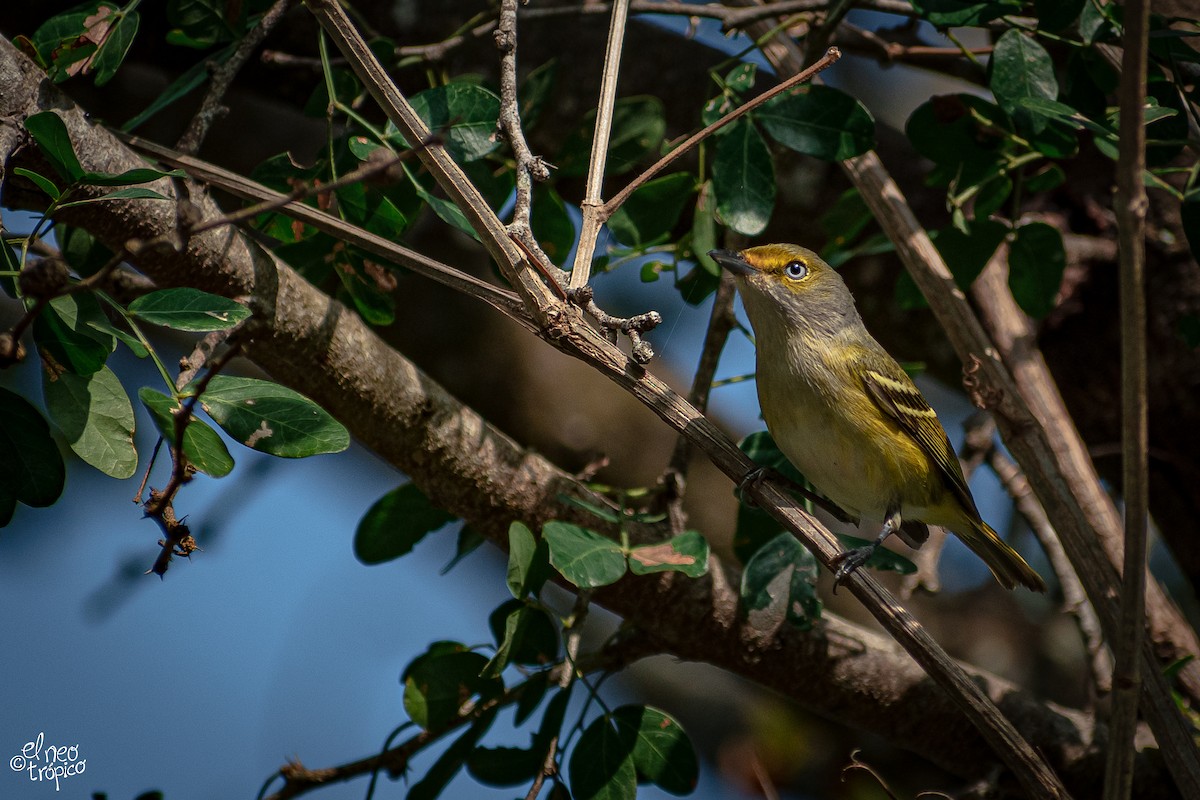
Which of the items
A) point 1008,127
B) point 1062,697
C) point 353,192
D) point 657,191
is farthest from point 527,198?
point 1062,697

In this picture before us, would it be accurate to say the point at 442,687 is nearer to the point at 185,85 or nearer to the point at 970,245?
the point at 185,85

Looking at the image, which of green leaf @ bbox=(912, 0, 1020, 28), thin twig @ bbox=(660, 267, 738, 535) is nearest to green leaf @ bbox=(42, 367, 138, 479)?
thin twig @ bbox=(660, 267, 738, 535)

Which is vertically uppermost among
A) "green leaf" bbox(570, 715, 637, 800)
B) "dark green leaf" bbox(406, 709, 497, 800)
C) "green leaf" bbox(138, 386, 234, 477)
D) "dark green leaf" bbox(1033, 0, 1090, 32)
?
"dark green leaf" bbox(1033, 0, 1090, 32)

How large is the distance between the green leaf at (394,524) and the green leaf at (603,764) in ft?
2.38

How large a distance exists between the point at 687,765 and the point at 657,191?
153cm

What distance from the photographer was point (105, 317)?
182 centimetres

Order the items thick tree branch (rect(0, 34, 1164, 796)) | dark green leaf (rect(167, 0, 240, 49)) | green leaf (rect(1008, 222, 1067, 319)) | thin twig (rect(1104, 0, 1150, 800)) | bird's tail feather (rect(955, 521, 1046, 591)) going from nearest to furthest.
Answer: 1. thin twig (rect(1104, 0, 1150, 800))
2. thick tree branch (rect(0, 34, 1164, 796))
3. dark green leaf (rect(167, 0, 240, 49))
4. green leaf (rect(1008, 222, 1067, 319))
5. bird's tail feather (rect(955, 521, 1046, 591))

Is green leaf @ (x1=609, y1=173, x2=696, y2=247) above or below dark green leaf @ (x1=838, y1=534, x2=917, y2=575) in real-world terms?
above

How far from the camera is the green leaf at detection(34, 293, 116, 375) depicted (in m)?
1.70

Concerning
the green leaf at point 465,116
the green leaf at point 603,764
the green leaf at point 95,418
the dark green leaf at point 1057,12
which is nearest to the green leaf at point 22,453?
the green leaf at point 95,418

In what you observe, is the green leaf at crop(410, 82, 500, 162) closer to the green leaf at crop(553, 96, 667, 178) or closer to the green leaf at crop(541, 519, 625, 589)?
the green leaf at crop(553, 96, 667, 178)

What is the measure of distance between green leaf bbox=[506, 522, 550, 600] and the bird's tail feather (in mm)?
1522

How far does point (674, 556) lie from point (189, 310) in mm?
1229

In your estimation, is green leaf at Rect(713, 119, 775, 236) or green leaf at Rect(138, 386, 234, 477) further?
green leaf at Rect(713, 119, 775, 236)
